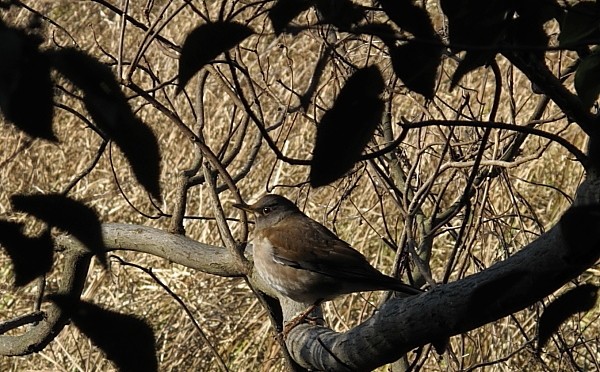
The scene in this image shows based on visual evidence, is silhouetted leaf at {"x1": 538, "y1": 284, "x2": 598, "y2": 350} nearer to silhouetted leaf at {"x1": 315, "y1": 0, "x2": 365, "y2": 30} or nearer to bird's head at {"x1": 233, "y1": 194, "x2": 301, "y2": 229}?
silhouetted leaf at {"x1": 315, "y1": 0, "x2": 365, "y2": 30}

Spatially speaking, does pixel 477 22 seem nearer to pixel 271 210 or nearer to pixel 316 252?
pixel 316 252

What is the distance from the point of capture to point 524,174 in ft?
17.8

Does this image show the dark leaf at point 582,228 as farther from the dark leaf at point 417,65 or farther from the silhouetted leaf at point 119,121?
the silhouetted leaf at point 119,121

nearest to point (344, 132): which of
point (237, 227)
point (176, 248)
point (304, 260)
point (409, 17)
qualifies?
point (409, 17)

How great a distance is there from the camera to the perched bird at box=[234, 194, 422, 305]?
111 inches

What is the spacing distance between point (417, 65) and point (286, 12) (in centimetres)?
11

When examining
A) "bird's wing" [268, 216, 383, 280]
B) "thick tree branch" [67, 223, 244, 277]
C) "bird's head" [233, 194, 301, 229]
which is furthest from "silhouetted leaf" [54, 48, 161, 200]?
"bird's head" [233, 194, 301, 229]

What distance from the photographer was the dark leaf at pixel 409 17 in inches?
27.0

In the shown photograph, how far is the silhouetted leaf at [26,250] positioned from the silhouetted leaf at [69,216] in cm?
2

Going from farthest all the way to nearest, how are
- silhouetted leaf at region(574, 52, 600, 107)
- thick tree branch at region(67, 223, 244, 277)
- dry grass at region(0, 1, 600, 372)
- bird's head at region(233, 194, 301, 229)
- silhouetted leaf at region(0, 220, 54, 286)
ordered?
dry grass at region(0, 1, 600, 372)
bird's head at region(233, 194, 301, 229)
thick tree branch at region(67, 223, 244, 277)
silhouetted leaf at region(574, 52, 600, 107)
silhouetted leaf at region(0, 220, 54, 286)

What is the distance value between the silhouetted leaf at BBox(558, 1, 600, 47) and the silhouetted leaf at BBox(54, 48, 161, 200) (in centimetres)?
33

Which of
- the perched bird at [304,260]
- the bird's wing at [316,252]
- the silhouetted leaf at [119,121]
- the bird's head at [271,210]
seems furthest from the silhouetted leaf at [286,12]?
the bird's head at [271,210]

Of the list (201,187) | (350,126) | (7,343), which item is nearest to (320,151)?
(350,126)

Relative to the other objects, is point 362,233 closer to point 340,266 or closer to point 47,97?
point 340,266
